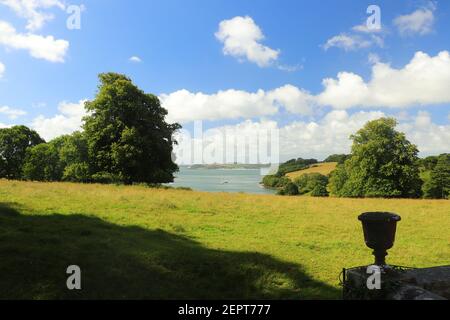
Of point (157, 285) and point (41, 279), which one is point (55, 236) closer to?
point (41, 279)

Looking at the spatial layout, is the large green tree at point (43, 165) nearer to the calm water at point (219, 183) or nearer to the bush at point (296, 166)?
the calm water at point (219, 183)

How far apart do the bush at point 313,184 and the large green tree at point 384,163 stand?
1536 inches

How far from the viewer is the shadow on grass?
25.8 ft

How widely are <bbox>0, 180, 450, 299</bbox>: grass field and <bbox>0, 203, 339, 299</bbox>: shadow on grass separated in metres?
0.03

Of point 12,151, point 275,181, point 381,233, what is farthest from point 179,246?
point 275,181

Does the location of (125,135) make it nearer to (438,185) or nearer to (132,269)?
(132,269)

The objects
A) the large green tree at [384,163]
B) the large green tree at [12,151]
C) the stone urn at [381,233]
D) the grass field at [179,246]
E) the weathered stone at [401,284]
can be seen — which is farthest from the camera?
the large green tree at [12,151]

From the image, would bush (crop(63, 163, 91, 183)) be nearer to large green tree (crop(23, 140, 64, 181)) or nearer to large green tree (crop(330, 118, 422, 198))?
large green tree (crop(23, 140, 64, 181))

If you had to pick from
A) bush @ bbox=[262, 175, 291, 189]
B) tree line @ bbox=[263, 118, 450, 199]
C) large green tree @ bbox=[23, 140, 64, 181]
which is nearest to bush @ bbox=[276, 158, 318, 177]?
bush @ bbox=[262, 175, 291, 189]

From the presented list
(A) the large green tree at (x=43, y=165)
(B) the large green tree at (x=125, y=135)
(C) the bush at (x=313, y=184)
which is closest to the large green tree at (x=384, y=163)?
(B) the large green tree at (x=125, y=135)

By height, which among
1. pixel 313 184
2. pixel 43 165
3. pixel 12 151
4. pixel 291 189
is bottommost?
pixel 291 189

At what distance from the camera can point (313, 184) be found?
3883 inches

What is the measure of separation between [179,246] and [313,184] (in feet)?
297

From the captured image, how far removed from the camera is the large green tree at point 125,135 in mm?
34781
